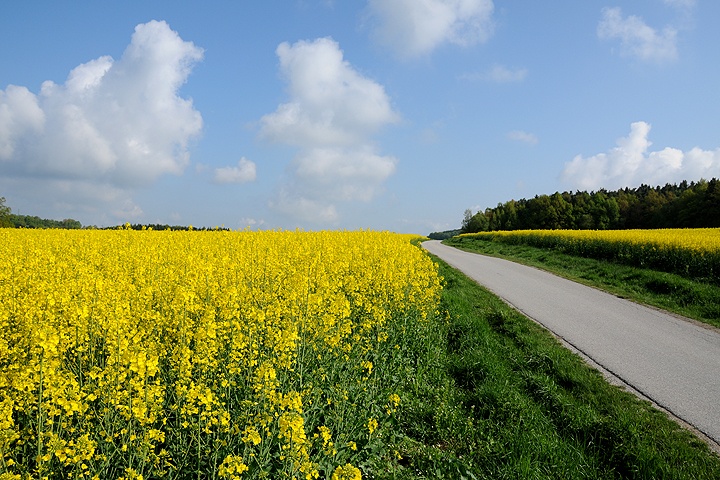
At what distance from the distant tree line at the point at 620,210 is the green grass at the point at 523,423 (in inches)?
2318

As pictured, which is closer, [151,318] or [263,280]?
[151,318]

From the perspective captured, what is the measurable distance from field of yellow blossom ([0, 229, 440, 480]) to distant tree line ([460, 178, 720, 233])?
201ft

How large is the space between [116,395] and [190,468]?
81 centimetres

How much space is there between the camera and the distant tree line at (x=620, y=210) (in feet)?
177

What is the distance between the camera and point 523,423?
5.14 m

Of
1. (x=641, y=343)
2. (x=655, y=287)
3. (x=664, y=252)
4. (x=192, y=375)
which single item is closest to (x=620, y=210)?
(x=664, y=252)

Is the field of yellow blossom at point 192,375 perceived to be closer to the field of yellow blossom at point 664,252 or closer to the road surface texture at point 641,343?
the road surface texture at point 641,343

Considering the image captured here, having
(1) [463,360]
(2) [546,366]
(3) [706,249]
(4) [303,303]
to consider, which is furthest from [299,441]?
(3) [706,249]

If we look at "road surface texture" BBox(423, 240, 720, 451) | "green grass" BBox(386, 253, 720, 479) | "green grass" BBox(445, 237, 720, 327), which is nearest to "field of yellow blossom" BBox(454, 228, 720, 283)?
"green grass" BBox(445, 237, 720, 327)

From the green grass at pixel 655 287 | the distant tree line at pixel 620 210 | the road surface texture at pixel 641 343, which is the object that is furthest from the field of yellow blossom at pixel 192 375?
the distant tree line at pixel 620 210

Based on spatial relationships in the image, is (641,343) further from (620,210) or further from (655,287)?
(620,210)

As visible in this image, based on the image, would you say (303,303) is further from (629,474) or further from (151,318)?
(629,474)

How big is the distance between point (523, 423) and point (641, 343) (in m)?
4.76

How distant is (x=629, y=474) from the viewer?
14.4ft
